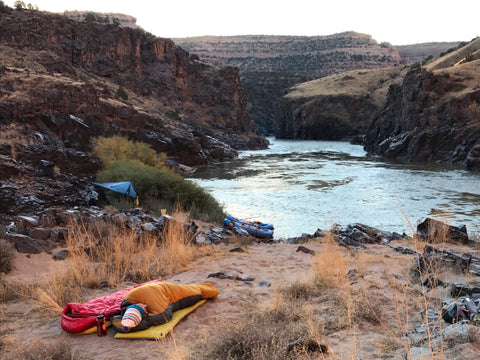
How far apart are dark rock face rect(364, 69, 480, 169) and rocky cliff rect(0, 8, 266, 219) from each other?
19.2m

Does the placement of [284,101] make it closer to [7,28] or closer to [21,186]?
[7,28]

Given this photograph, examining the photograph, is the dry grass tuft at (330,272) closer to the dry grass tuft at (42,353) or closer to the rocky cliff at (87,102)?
the dry grass tuft at (42,353)

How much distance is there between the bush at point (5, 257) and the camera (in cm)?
646

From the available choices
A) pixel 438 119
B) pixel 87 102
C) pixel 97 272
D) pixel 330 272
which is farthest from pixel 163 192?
pixel 438 119

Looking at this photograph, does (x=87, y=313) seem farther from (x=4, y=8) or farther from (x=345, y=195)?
(x=4, y=8)

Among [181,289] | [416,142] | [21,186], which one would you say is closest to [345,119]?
[416,142]

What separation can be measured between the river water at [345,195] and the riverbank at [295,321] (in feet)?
25.6

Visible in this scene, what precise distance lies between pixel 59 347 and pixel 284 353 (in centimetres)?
203

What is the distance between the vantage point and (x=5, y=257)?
659cm

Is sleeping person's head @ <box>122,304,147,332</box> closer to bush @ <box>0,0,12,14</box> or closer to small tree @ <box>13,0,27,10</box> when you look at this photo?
bush @ <box>0,0,12,14</box>

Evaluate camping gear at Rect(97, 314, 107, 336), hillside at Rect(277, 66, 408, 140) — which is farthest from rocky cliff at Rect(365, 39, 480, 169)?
camping gear at Rect(97, 314, 107, 336)

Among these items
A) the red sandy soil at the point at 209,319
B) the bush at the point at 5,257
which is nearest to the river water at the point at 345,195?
the red sandy soil at the point at 209,319

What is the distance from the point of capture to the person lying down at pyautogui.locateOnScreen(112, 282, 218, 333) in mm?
4180

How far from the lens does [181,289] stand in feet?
16.3
